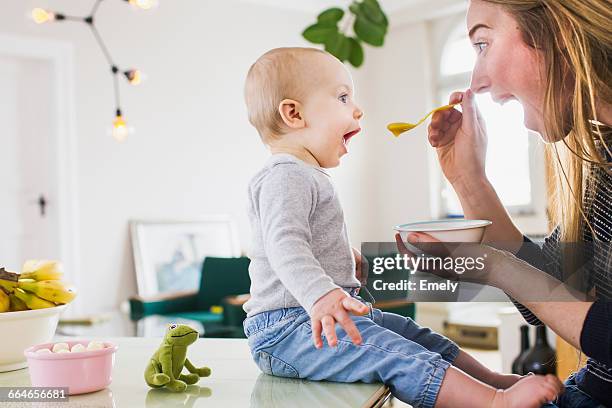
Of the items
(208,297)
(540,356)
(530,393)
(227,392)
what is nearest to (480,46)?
(530,393)

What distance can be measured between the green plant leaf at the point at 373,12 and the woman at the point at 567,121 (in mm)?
2482

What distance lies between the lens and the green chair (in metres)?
4.29

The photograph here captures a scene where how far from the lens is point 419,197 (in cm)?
648

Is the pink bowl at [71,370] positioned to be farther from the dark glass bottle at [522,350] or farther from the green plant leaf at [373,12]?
the green plant leaf at [373,12]

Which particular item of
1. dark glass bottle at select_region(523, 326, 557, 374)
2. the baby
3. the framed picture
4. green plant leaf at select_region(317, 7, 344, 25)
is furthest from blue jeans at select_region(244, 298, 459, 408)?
the framed picture

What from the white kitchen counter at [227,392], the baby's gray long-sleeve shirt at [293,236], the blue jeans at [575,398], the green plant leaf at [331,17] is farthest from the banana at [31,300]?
the green plant leaf at [331,17]

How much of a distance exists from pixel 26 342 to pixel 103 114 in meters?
4.12

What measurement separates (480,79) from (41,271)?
802mm

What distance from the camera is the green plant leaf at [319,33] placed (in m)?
3.46

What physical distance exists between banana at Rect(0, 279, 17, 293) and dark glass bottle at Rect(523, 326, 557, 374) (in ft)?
7.64

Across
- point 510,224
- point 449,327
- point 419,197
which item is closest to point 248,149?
point 419,197

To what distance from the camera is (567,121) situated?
3.42 ft

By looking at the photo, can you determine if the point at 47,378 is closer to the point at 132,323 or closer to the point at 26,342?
the point at 26,342

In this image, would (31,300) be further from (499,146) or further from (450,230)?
(499,146)
